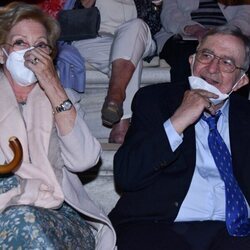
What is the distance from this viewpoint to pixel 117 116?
347 centimetres

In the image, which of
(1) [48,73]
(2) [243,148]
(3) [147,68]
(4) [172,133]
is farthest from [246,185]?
(3) [147,68]

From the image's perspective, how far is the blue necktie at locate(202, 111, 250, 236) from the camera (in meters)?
2.70

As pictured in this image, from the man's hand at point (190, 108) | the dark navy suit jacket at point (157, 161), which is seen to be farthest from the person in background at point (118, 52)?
the man's hand at point (190, 108)

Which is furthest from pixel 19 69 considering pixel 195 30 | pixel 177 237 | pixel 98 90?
pixel 195 30

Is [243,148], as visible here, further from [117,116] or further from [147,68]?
[147,68]

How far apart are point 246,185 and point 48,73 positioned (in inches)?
32.7

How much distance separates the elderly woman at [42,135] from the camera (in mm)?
2559

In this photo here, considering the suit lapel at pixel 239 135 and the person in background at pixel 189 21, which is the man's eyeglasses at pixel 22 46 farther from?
the person in background at pixel 189 21

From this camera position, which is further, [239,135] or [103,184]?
[103,184]

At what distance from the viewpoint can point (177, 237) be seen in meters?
2.61

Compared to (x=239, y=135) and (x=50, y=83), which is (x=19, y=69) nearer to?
(x=50, y=83)

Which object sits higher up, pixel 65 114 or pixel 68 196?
pixel 65 114

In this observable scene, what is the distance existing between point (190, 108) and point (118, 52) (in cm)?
110

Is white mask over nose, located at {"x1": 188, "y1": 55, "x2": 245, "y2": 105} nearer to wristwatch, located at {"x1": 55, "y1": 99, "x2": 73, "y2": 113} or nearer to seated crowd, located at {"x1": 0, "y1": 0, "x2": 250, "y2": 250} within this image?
seated crowd, located at {"x1": 0, "y1": 0, "x2": 250, "y2": 250}
